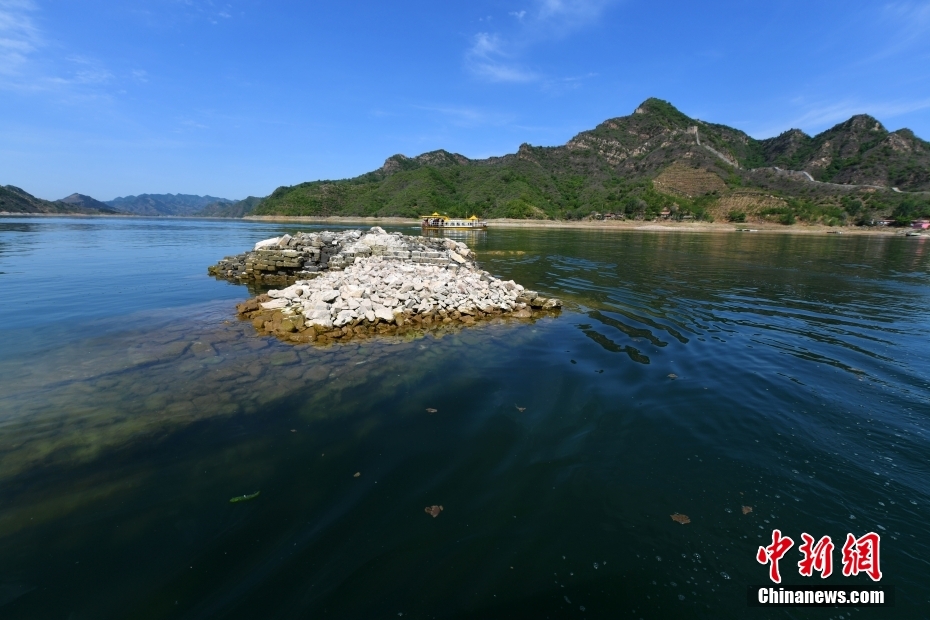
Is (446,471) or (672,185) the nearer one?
(446,471)

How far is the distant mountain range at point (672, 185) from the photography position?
106m

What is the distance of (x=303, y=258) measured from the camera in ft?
74.1

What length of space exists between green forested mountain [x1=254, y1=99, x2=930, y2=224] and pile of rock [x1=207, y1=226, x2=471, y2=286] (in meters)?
107

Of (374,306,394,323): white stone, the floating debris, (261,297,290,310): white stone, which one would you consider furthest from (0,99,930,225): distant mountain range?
the floating debris

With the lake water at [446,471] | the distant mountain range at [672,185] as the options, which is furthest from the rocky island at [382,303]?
A: the distant mountain range at [672,185]

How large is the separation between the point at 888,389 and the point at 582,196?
159670 mm

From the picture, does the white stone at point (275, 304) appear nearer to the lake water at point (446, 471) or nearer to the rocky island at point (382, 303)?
the rocky island at point (382, 303)

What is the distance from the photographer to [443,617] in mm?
3154

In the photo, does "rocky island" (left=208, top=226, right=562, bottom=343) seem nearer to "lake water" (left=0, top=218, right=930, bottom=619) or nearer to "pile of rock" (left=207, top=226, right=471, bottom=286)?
"pile of rock" (left=207, top=226, right=471, bottom=286)

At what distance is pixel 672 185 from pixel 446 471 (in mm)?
153809

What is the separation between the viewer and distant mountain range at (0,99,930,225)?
346ft

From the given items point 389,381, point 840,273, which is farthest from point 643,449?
point 840,273

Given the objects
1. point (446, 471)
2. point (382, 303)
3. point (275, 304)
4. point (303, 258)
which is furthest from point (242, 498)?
point (303, 258)

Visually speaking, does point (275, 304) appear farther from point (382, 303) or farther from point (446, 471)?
point (446, 471)
